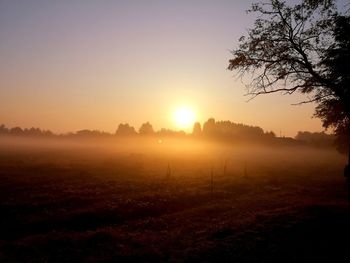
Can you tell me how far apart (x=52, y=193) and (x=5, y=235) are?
46.8 ft

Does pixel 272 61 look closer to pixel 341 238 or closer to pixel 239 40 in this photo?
pixel 239 40

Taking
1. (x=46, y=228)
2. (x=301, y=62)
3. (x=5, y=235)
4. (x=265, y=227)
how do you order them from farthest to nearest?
(x=46, y=228)
(x=5, y=235)
(x=301, y=62)
(x=265, y=227)

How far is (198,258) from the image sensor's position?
43.9 feet

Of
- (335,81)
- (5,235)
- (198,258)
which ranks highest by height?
(335,81)

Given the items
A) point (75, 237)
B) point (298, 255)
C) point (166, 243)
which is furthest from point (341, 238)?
point (75, 237)

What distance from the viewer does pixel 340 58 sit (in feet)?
60.0

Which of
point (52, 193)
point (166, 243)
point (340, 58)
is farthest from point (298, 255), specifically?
point (52, 193)

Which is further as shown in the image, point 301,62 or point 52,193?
point 52,193

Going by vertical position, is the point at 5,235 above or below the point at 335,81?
below

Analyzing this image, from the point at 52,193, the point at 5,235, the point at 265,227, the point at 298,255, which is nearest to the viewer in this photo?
the point at 298,255

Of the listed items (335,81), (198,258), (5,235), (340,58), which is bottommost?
(5,235)

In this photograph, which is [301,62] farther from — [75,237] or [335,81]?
[75,237]

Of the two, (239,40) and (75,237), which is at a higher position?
(239,40)

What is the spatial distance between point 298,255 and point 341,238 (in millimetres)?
2704
